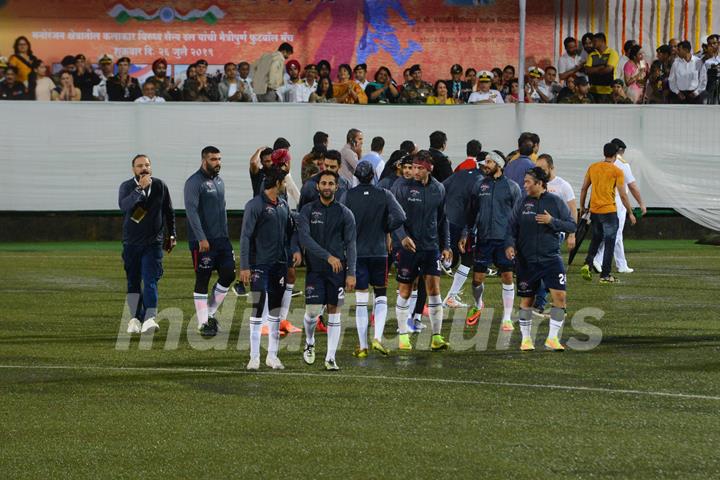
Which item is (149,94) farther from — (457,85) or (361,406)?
(361,406)

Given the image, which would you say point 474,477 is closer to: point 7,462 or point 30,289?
point 7,462

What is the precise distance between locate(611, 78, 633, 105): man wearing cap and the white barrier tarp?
0.60 metres

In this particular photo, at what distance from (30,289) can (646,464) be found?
1350cm

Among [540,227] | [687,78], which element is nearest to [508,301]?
[540,227]

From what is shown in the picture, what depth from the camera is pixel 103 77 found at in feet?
102

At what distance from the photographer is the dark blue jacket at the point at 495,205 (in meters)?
17.7

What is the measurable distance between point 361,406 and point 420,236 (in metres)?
4.07

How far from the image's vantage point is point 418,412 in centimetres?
1202

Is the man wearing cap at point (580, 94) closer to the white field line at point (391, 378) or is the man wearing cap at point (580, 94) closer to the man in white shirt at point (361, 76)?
the man in white shirt at point (361, 76)

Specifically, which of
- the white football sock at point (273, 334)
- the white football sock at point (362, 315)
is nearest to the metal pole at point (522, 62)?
the white football sock at point (362, 315)

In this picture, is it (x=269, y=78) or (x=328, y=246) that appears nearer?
(x=328, y=246)

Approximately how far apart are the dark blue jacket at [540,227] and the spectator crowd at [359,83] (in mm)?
14751

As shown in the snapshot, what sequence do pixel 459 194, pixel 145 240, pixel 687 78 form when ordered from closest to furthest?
pixel 145 240 < pixel 459 194 < pixel 687 78

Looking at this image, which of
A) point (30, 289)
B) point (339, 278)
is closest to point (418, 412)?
point (339, 278)
